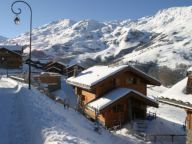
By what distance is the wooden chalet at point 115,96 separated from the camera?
34.5 meters

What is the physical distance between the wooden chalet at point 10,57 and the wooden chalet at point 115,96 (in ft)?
129

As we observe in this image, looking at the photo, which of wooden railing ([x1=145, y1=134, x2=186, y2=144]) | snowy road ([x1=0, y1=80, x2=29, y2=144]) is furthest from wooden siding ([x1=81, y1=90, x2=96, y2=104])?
snowy road ([x1=0, y1=80, x2=29, y2=144])

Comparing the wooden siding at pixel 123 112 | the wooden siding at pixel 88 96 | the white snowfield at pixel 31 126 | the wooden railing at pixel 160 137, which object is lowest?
the wooden railing at pixel 160 137

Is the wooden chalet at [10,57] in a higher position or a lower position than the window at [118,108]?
higher

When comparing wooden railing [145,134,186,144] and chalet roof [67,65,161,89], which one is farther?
chalet roof [67,65,161,89]

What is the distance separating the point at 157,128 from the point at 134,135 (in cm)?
362

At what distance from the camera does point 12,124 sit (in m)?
17.3

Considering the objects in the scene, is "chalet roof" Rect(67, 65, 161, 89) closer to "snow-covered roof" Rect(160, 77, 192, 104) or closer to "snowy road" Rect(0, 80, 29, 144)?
"snowy road" Rect(0, 80, 29, 144)

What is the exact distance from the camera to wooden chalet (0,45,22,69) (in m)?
74.8

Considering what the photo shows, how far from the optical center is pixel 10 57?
75938 mm

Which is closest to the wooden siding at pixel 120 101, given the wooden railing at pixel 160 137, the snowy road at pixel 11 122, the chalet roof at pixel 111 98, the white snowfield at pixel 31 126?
the chalet roof at pixel 111 98

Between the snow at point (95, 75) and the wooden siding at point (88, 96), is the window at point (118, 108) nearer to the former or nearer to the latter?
the wooden siding at point (88, 96)

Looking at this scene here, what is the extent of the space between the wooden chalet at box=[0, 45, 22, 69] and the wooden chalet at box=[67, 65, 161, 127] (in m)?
39.2

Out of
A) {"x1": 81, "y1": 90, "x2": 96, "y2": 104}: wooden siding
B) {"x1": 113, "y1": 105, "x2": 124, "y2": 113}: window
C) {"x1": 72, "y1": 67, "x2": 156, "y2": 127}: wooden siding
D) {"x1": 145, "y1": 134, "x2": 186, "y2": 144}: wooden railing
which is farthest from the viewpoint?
{"x1": 81, "y1": 90, "x2": 96, "y2": 104}: wooden siding
